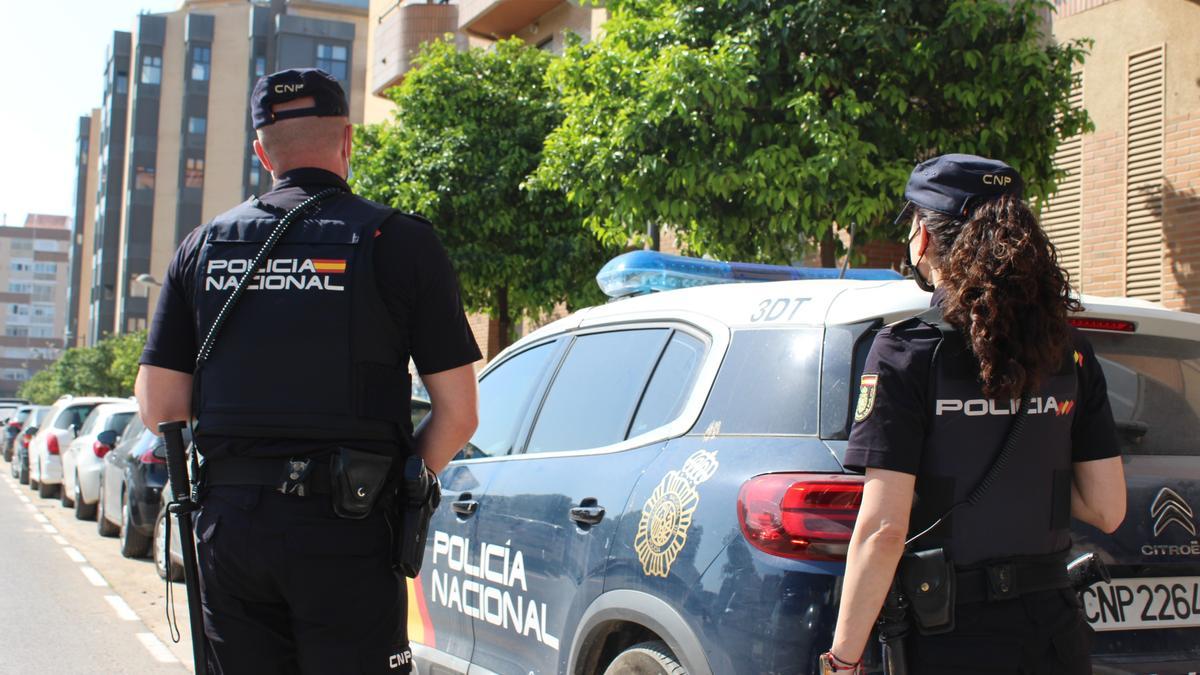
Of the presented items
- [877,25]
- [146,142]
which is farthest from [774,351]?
[146,142]

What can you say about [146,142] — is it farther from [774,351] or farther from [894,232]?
[774,351]

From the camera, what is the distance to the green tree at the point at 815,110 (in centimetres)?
909

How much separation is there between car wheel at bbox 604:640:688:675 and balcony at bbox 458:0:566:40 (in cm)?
1939

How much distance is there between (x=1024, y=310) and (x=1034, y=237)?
0.17m

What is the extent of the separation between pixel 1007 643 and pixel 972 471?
1.15 feet

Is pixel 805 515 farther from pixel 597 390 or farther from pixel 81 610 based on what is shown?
pixel 81 610

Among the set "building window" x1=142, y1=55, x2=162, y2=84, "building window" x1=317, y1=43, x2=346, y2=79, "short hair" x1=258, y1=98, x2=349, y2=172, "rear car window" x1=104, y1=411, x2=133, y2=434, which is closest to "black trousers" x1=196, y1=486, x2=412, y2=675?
"short hair" x1=258, y1=98, x2=349, y2=172

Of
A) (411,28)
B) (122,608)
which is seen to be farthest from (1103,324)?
(411,28)

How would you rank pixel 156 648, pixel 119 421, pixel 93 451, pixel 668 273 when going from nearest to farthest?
pixel 668 273 < pixel 156 648 < pixel 93 451 < pixel 119 421

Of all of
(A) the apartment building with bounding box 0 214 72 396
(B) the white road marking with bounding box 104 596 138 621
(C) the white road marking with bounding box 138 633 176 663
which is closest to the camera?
(C) the white road marking with bounding box 138 633 176 663

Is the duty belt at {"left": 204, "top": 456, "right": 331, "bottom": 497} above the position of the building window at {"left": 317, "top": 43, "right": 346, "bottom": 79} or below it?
below

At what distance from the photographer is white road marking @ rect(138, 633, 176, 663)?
7367mm

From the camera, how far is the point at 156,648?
766 centimetres

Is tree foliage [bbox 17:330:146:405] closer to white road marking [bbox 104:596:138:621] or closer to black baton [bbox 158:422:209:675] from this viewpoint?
white road marking [bbox 104:596:138:621]
